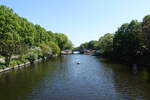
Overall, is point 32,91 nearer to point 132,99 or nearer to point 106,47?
point 132,99

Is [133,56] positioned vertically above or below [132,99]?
above

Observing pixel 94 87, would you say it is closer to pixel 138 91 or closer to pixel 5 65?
pixel 138 91

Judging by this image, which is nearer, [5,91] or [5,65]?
[5,91]

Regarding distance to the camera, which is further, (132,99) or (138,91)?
(138,91)

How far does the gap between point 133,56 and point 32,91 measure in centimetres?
4994

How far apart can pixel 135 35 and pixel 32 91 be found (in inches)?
1854

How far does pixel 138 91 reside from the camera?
27984mm

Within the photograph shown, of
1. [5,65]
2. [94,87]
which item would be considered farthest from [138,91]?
[5,65]

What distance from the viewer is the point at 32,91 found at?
28.3 m

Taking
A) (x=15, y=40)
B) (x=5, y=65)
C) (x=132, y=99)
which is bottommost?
(x=132, y=99)

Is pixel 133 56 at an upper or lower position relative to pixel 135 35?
lower

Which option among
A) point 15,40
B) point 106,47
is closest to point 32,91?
point 15,40

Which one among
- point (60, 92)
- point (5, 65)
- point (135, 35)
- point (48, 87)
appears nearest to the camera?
point (60, 92)

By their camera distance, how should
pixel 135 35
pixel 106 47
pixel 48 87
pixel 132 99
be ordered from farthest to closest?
1. pixel 106 47
2. pixel 135 35
3. pixel 48 87
4. pixel 132 99
